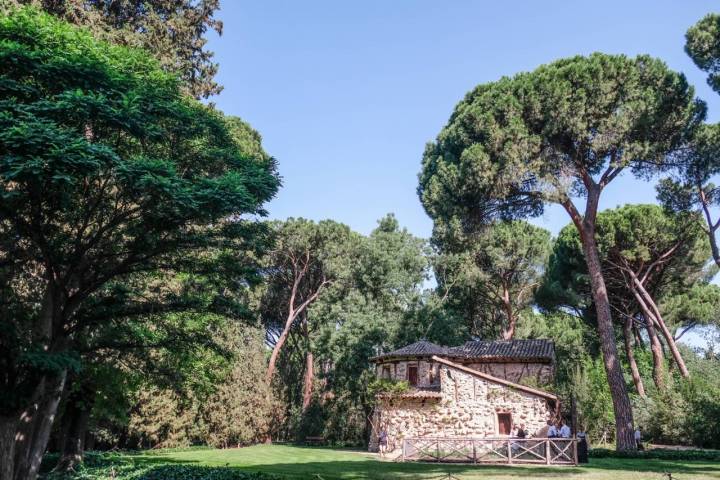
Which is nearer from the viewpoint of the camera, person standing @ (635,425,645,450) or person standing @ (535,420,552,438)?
person standing @ (635,425,645,450)

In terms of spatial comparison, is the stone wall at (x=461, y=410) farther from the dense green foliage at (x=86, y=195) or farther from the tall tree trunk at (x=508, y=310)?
the dense green foliage at (x=86, y=195)

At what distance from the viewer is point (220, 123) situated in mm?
14828

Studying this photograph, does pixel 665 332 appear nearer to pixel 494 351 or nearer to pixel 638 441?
pixel 638 441

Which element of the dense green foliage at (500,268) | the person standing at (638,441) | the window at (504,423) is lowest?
the person standing at (638,441)

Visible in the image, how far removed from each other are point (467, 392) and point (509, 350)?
485cm

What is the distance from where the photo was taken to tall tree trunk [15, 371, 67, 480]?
12602mm

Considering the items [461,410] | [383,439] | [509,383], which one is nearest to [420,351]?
[461,410]

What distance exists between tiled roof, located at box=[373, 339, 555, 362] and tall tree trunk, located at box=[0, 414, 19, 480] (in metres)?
19.7

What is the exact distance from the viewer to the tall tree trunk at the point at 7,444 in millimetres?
11430

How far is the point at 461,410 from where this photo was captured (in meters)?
25.5

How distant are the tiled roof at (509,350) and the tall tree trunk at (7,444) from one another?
21.4 m

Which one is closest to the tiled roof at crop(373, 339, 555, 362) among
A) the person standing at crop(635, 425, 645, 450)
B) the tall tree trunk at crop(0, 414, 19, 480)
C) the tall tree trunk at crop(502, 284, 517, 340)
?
the person standing at crop(635, 425, 645, 450)

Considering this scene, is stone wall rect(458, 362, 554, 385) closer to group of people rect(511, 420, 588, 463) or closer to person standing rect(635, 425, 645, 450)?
group of people rect(511, 420, 588, 463)

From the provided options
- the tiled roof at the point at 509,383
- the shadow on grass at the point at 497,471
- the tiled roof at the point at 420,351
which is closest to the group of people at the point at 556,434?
the tiled roof at the point at 509,383
